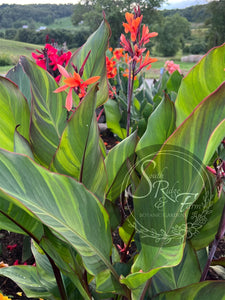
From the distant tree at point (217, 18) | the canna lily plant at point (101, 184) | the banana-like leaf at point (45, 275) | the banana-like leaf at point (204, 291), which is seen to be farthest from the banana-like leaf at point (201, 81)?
the distant tree at point (217, 18)

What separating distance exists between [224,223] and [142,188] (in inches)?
6.7

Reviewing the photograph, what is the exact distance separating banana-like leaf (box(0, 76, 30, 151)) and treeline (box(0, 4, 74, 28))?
94.6ft

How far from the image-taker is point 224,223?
19.7 inches

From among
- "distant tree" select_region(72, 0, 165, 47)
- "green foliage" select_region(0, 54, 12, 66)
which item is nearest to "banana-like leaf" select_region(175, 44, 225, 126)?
"distant tree" select_region(72, 0, 165, 47)

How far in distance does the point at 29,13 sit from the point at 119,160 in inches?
1363

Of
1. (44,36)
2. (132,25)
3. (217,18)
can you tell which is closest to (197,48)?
(217,18)

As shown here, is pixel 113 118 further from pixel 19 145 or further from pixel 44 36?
pixel 44 36

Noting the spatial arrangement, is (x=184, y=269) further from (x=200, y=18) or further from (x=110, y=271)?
(x=200, y=18)

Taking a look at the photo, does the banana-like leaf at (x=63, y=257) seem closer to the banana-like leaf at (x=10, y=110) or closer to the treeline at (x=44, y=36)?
the banana-like leaf at (x=10, y=110)

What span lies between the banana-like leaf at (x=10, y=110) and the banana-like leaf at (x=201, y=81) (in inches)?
13.4

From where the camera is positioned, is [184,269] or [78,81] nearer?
[78,81]

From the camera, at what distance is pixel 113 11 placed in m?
17.8

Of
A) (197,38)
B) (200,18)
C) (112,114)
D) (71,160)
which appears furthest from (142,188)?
(197,38)

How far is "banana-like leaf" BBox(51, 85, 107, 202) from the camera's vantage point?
433 millimetres
